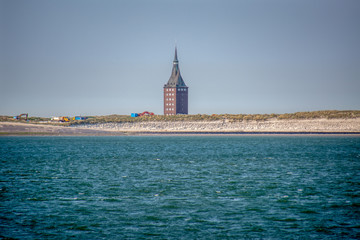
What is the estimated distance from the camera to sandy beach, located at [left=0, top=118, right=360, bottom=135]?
14300 centimetres

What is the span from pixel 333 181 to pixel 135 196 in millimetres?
16965

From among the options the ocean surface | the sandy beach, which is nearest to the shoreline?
the sandy beach

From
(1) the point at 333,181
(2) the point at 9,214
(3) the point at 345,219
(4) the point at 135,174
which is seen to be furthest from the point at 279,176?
Result: (2) the point at 9,214

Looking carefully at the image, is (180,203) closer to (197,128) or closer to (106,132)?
(106,132)

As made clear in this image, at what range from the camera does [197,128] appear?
164250 mm

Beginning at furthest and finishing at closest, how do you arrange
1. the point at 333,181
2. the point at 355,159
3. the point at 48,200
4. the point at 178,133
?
1. the point at 178,133
2. the point at 355,159
3. the point at 333,181
4. the point at 48,200

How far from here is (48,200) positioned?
88.1ft

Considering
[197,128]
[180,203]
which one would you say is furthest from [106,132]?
[180,203]

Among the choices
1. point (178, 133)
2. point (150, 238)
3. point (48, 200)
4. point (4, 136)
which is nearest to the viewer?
point (150, 238)

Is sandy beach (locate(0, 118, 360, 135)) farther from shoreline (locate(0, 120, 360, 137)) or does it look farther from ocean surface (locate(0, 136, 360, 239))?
ocean surface (locate(0, 136, 360, 239))

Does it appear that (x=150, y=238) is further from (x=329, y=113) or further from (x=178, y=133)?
(x=329, y=113)

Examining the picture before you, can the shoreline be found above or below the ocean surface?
above

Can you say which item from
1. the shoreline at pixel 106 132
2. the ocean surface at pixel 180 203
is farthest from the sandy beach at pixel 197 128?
the ocean surface at pixel 180 203

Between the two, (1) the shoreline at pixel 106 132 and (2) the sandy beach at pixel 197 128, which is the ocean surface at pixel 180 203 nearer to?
(1) the shoreline at pixel 106 132
